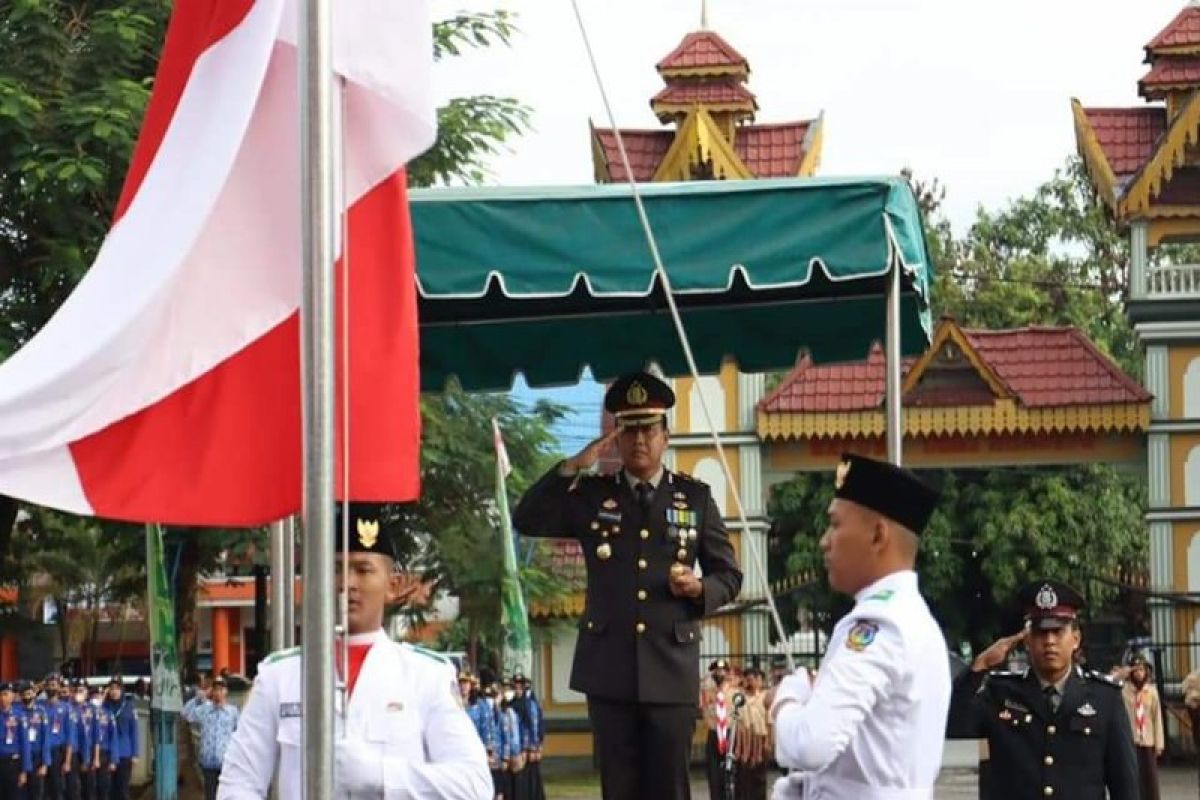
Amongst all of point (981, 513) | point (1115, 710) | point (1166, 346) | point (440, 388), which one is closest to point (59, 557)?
point (981, 513)

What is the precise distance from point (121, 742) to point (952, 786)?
1184cm

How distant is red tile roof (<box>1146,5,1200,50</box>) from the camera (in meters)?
41.2

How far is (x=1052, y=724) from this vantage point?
900cm

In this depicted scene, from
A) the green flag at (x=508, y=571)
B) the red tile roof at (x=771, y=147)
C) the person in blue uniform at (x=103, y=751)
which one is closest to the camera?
the green flag at (x=508, y=571)

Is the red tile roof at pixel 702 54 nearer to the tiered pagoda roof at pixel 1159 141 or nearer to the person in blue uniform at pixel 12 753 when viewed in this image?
the tiered pagoda roof at pixel 1159 141

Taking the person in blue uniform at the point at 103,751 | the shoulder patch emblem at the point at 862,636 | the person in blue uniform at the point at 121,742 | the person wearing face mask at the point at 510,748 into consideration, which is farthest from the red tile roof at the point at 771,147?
the shoulder patch emblem at the point at 862,636

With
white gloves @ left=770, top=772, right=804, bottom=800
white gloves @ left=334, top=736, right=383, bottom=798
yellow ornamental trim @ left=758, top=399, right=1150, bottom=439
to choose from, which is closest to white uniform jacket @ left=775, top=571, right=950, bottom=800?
white gloves @ left=770, top=772, right=804, bottom=800

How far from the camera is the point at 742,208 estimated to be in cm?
969

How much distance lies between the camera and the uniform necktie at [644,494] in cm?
930

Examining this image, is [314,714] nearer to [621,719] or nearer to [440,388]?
[621,719]

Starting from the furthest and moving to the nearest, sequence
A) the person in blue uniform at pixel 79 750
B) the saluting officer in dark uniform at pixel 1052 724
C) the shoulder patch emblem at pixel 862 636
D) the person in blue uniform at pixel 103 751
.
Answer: the person in blue uniform at pixel 103 751, the person in blue uniform at pixel 79 750, the saluting officer in dark uniform at pixel 1052 724, the shoulder patch emblem at pixel 862 636

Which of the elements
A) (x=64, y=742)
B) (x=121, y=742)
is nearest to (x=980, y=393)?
(x=121, y=742)

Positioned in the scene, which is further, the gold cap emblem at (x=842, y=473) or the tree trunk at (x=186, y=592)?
the tree trunk at (x=186, y=592)

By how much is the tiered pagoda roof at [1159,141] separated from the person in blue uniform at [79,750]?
57.1 ft
